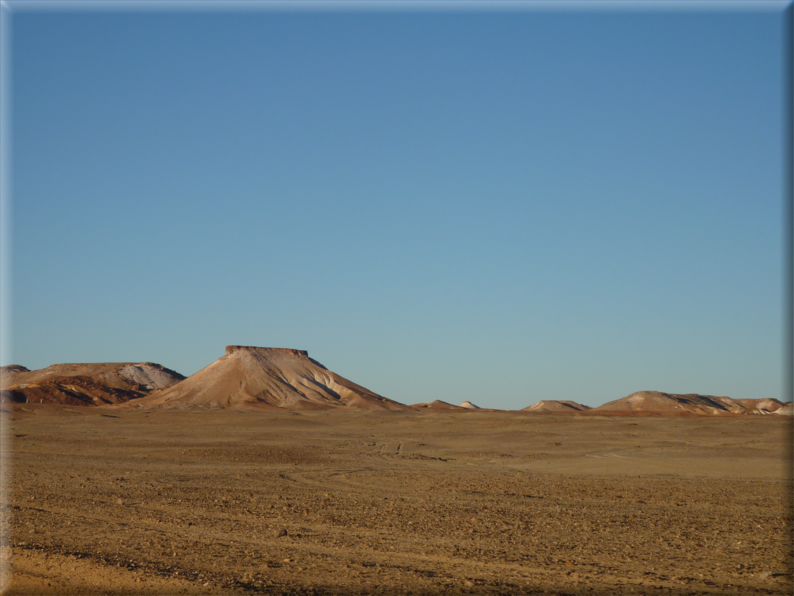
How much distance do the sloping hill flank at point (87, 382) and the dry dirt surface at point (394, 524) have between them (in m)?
86.2

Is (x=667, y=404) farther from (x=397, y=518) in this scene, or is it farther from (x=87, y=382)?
(x=397, y=518)

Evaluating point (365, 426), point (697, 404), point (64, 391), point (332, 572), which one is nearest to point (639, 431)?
point (365, 426)

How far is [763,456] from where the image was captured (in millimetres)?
29516

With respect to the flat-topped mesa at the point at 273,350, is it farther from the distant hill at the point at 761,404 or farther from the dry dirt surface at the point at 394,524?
the dry dirt surface at the point at 394,524

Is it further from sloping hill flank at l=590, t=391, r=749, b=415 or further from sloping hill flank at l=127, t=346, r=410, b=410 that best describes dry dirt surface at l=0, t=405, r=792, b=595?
sloping hill flank at l=590, t=391, r=749, b=415

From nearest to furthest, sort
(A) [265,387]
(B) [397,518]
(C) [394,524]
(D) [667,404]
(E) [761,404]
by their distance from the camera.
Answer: (C) [394,524], (B) [397,518], (A) [265,387], (D) [667,404], (E) [761,404]

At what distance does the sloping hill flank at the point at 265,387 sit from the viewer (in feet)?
343

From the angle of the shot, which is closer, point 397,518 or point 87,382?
point 397,518

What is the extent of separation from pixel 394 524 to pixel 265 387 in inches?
3954

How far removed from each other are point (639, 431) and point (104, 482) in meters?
34.1

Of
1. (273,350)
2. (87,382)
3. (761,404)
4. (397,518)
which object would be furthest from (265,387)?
(397,518)

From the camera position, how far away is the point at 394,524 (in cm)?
1307

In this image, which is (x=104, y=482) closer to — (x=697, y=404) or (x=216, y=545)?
(x=216, y=545)

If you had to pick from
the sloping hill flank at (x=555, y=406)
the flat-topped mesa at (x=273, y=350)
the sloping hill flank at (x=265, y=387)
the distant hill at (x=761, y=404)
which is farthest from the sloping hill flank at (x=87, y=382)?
the distant hill at (x=761, y=404)
